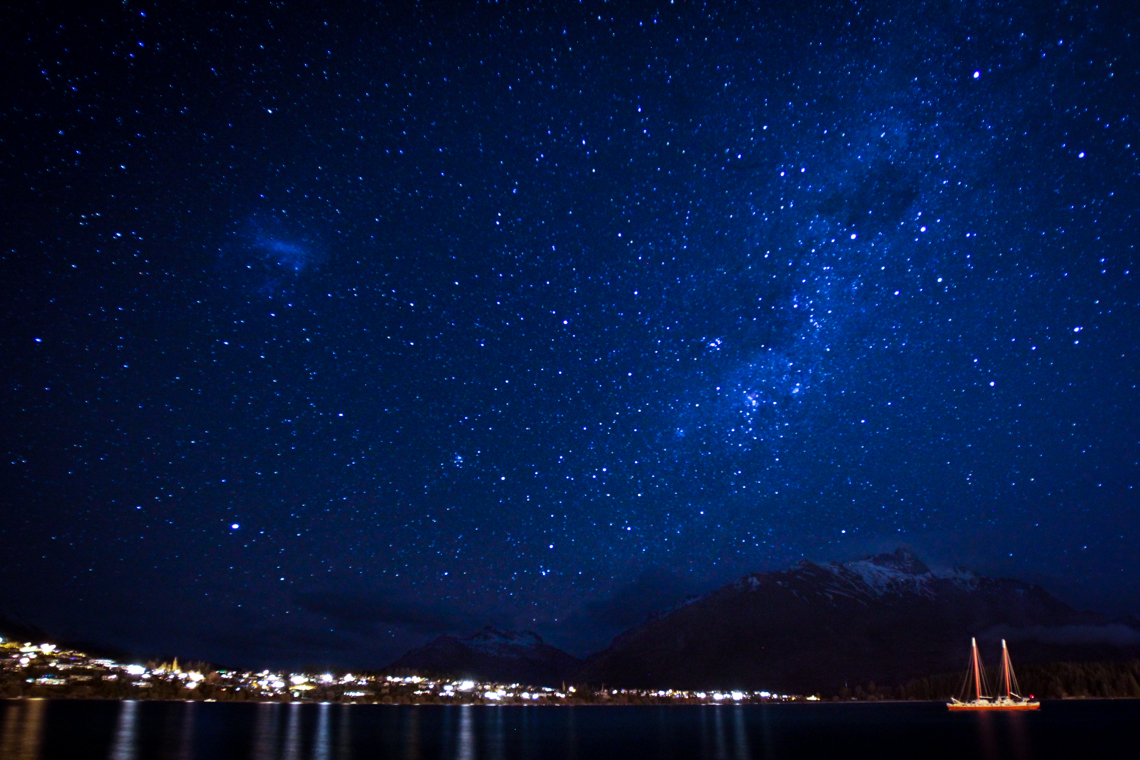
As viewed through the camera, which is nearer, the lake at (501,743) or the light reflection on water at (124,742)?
the light reflection on water at (124,742)

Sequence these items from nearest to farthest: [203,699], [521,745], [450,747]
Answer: [450,747], [521,745], [203,699]

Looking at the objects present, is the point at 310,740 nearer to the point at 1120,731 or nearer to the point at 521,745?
the point at 521,745

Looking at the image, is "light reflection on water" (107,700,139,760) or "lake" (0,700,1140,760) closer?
"light reflection on water" (107,700,139,760)

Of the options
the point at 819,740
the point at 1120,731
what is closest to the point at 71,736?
the point at 819,740

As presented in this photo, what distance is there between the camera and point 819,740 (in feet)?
256

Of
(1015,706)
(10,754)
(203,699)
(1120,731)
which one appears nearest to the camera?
(10,754)

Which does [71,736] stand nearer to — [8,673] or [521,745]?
[521,745]

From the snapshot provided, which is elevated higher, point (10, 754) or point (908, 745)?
point (10, 754)

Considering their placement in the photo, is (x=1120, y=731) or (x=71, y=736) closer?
(x=71, y=736)

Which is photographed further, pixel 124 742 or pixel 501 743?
pixel 501 743

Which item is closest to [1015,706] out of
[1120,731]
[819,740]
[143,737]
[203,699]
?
[1120,731]

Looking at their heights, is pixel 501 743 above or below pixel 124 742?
below

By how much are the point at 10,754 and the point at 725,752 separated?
5309 centimetres

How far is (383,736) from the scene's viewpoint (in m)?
78.1
